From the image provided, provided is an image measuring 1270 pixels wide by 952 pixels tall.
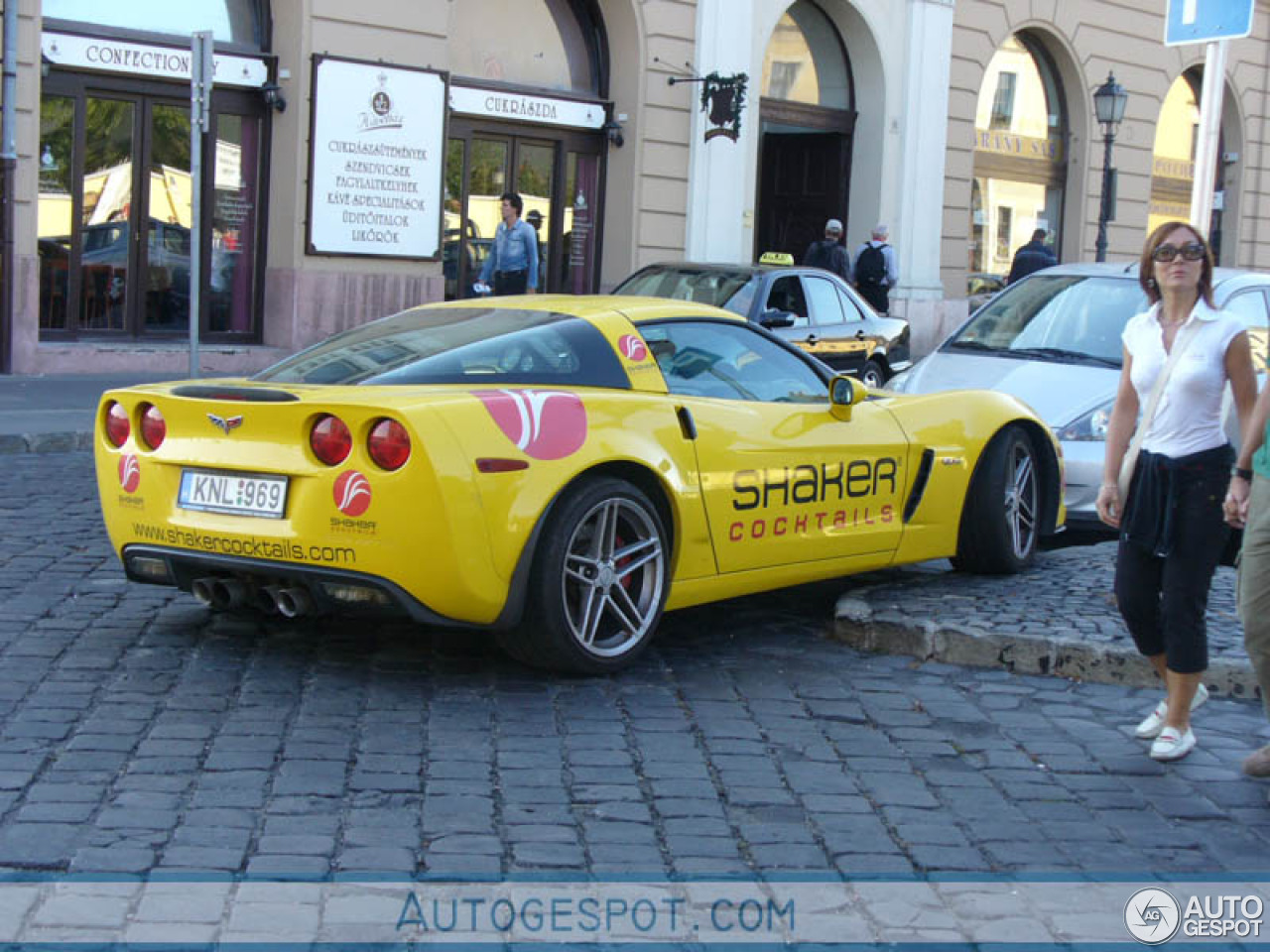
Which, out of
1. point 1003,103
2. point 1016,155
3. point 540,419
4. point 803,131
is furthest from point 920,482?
→ point 1016,155

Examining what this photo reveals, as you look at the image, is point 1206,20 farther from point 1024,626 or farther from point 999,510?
point 1024,626

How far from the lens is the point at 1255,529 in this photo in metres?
4.78

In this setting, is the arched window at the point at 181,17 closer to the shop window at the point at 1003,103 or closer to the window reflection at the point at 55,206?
the window reflection at the point at 55,206

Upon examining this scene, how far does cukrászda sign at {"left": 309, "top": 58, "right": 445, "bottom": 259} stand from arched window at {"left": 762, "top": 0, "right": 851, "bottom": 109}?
21.7ft

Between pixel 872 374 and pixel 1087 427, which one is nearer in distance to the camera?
pixel 1087 427

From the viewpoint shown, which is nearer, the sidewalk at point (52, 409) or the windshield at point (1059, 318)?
the windshield at point (1059, 318)

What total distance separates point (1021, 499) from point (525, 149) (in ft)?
45.9

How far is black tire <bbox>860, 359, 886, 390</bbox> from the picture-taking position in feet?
51.6

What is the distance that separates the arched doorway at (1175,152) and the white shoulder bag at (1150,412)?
26628mm

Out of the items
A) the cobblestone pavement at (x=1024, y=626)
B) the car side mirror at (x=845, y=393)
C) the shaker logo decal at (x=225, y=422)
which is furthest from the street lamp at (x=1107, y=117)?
the shaker logo decal at (x=225, y=422)

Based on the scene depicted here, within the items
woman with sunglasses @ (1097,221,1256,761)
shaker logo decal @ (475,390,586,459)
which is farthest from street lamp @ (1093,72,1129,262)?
shaker logo decal @ (475,390,586,459)

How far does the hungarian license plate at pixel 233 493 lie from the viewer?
5461mm

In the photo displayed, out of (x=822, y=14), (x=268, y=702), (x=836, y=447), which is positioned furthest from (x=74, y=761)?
(x=822, y=14)

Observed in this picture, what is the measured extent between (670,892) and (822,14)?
22.2 meters
